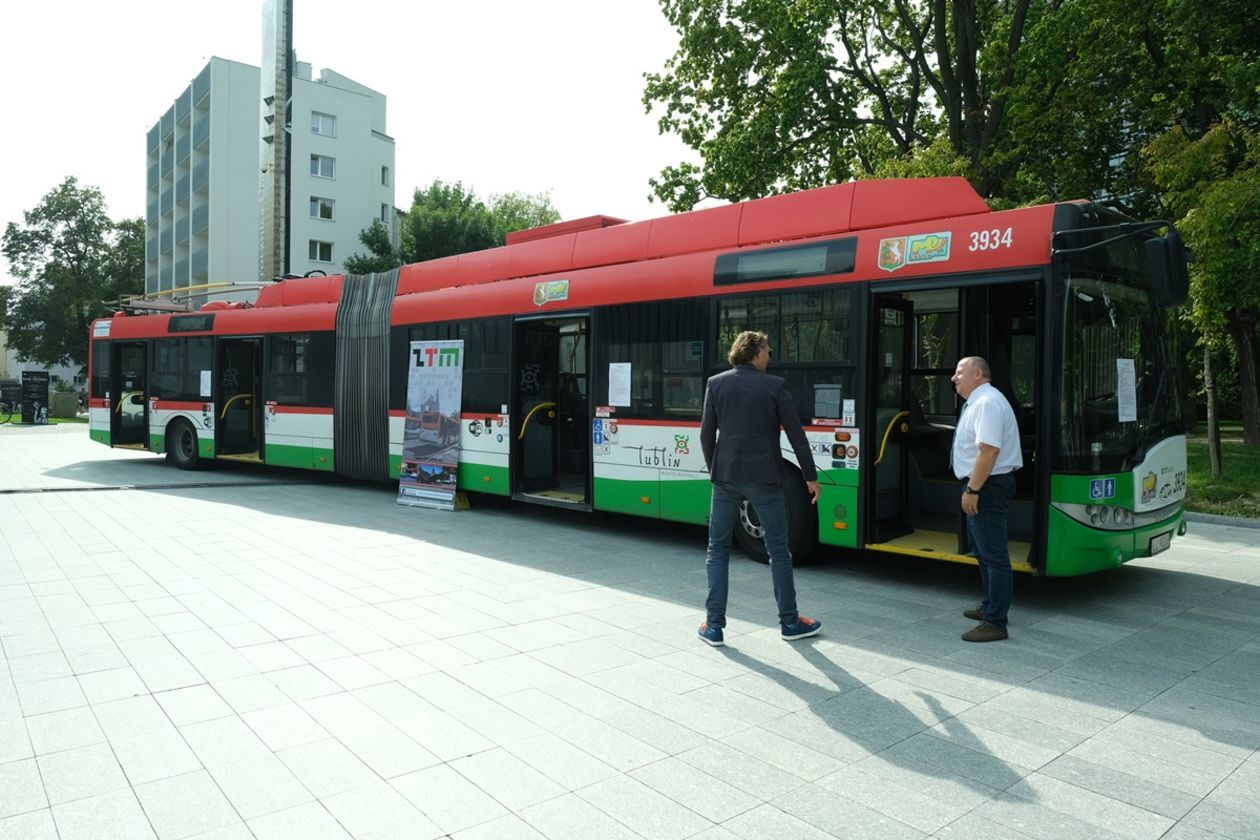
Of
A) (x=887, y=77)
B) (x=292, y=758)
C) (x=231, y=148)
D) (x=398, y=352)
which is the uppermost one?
(x=231, y=148)

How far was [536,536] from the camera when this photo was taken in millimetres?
9500

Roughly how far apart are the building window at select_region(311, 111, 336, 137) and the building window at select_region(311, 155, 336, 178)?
50.5 inches

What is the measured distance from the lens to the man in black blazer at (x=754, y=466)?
17.8 ft

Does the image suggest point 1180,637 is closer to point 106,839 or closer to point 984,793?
point 984,793

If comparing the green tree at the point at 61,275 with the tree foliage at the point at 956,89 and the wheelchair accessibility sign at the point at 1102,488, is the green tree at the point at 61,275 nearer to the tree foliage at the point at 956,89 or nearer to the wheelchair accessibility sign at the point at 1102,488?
the tree foliage at the point at 956,89

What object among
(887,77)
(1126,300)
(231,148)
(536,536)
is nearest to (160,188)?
(231,148)

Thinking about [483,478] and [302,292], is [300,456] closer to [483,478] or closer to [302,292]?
[302,292]

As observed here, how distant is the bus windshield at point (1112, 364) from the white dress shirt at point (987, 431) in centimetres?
86

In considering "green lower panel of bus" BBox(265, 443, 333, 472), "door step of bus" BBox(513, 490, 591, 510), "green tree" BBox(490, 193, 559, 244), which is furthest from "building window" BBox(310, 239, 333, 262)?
"door step of bus" BBox(513, 490, 591, 510)

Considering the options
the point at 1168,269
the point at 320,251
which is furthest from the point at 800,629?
the point at 320,251

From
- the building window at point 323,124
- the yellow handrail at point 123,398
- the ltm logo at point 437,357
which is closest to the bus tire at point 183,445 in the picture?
the yellow handrail at point 123,398

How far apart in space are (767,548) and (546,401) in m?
5.74

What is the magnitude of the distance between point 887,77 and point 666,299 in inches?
616

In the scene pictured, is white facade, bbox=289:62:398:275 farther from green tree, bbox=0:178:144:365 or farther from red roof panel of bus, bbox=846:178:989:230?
red roof panel of bus, bbox=846:178:989:230
